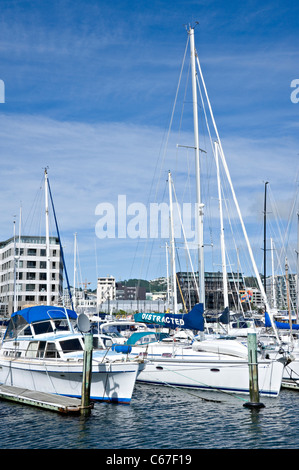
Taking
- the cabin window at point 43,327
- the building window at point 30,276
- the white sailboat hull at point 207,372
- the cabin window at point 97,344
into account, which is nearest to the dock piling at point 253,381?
the white sailboat hull at point 207,372

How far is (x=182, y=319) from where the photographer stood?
28719 mm

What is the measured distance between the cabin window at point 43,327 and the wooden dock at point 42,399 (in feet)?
11.0

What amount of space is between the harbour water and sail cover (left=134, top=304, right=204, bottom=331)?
4.53 m

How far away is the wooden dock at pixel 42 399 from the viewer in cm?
2115


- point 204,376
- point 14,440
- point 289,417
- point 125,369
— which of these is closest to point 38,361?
point 125,369

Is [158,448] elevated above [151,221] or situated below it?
below

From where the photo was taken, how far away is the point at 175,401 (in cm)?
2464

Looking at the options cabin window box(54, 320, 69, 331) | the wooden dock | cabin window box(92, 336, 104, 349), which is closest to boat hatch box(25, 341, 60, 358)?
the wooden dock

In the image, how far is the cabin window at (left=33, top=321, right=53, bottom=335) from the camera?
27500mm

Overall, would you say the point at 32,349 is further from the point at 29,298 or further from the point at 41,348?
the point at 29,298

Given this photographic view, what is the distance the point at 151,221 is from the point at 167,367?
14.6 metres

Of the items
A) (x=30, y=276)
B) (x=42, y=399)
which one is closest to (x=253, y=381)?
(x=42, y=399)

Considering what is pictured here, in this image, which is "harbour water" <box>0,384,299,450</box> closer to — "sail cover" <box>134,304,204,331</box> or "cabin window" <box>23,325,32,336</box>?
"cabin window" <box>23,325,32,336</box>
